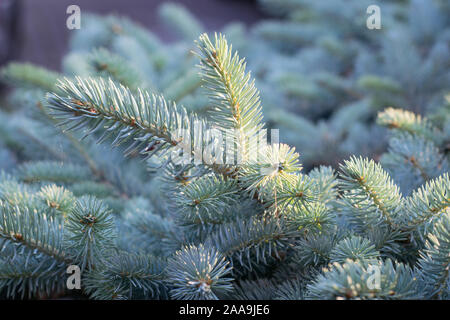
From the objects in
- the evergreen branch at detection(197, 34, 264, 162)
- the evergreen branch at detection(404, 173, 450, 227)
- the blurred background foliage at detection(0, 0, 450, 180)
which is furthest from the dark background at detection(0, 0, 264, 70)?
the evergreen branch at detection(404, 173, 450, 227)

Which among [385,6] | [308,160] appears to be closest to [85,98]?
[308,160]

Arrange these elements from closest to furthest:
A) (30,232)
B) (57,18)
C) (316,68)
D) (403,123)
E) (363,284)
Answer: (363,284)
(30,232)
(403,123)
(316,68)
(57,18)

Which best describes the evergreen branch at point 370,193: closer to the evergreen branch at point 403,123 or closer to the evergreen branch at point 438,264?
the evergreen branch at point 438,264

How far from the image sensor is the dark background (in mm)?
2385

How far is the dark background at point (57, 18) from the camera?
2.38 meters

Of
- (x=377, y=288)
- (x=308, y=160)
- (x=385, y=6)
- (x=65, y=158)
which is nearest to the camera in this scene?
(x=377, y=288)

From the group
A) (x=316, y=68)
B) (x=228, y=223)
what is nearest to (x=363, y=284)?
(x=228, y=223)

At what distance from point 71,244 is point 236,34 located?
1.22 meters

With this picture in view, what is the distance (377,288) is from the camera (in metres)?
0.37

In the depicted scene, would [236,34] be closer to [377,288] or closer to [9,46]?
[377,288]

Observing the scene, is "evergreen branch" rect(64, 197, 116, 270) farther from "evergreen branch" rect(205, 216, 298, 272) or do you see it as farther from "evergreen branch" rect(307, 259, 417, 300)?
"evergreen branch" rect(307, 259, 417, 300)

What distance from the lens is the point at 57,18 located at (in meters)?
2.42

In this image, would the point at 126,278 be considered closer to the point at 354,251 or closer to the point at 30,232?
the point at 30,232
